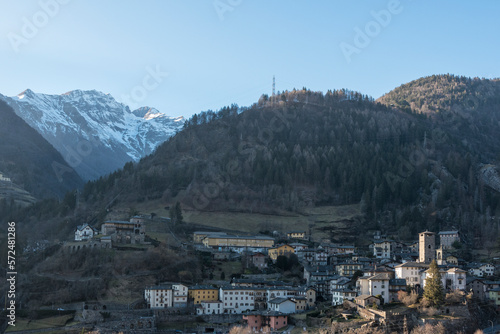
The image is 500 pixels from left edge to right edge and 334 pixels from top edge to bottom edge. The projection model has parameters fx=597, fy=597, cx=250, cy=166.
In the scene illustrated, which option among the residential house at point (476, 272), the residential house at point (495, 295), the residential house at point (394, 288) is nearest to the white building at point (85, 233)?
the residential house at point (394, 288)

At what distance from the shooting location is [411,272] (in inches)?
2485

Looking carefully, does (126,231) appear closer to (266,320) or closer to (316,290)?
(316,290)

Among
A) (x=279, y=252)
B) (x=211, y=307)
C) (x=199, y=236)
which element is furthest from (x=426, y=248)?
(x=199, y=236)

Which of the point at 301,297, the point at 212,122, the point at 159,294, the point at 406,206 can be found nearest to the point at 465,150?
the point at 406,206

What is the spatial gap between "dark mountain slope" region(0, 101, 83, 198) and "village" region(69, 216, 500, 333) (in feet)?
225

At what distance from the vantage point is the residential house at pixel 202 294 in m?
65.9

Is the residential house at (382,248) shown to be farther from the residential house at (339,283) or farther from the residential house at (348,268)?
the residential house at (339,283)

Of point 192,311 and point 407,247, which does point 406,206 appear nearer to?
point 407,247

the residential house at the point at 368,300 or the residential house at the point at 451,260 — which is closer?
the residential house at the point at 368,300

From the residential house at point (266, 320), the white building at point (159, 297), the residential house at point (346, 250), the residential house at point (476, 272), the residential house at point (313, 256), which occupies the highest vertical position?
the residential house at point (346, 250)

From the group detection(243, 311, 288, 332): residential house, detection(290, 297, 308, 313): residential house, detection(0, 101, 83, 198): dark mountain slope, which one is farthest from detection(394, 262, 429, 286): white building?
detection(0, 101, 83, 198): dark mountain slope

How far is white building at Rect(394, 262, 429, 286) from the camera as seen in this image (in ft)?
205

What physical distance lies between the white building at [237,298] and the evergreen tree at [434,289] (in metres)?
19.4

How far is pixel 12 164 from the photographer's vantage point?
14838 cm
